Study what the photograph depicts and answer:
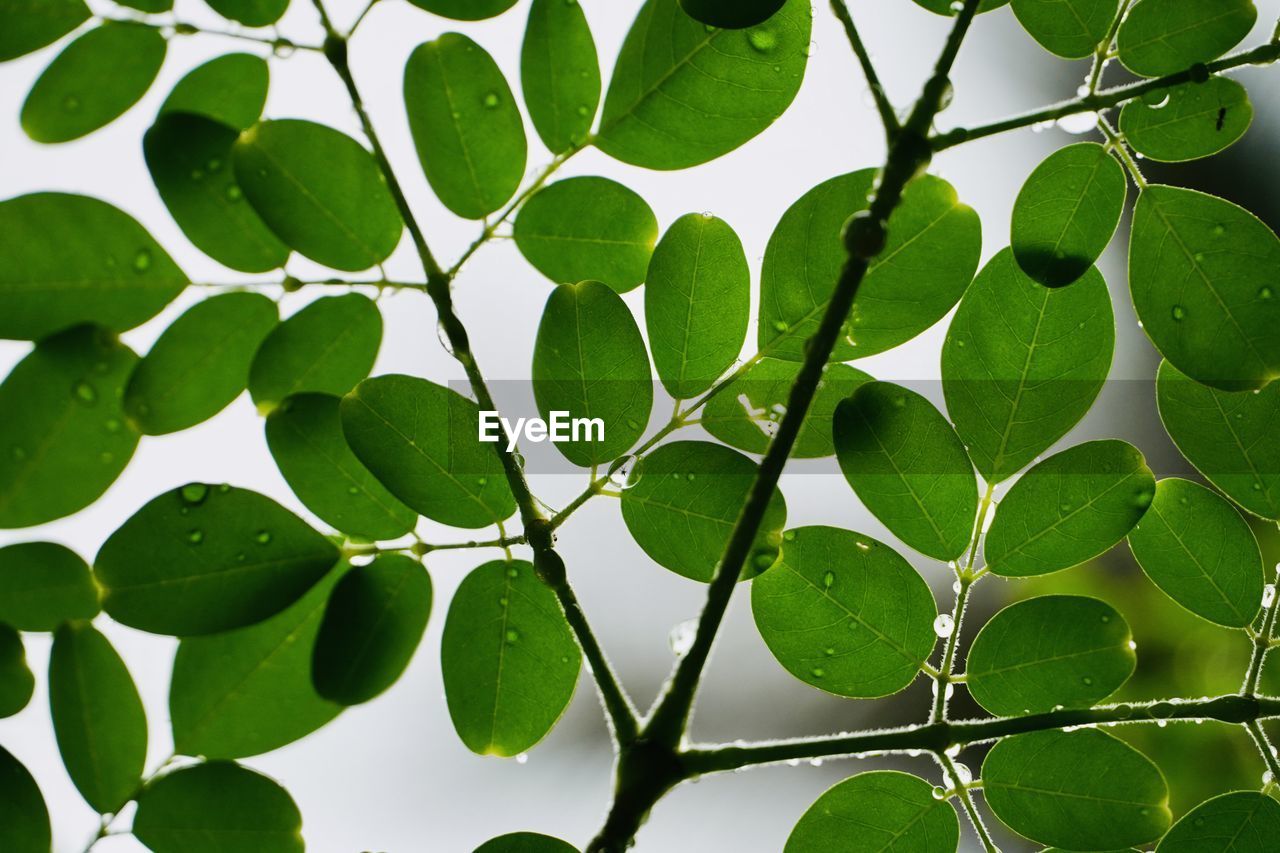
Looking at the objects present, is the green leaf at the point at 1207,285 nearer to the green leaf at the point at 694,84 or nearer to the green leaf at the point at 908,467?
the green leaf at the point at 908,467

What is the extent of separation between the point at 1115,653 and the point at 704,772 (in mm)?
365

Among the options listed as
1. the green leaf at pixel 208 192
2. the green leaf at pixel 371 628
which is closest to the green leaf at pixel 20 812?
the green leaf at pixel 371 628

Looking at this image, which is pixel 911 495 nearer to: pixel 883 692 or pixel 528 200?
pixel 883 692

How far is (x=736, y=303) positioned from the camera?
34.9 inches

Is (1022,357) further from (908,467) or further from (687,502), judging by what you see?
(687,502)

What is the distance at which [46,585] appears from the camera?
2.84ft

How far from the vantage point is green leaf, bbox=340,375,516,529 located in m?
0.84

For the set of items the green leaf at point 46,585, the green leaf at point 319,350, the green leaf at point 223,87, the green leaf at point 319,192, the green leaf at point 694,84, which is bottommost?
the green leaf at point 46,585

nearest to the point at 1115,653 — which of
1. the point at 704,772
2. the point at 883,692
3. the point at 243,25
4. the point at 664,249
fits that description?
the point at 883,692

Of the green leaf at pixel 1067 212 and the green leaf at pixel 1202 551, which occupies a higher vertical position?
the green leaf at pixel 1067 212

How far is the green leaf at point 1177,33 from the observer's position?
82cm

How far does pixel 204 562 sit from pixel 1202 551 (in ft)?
2.91

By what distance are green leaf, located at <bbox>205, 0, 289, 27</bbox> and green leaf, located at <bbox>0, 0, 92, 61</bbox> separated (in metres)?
0.14

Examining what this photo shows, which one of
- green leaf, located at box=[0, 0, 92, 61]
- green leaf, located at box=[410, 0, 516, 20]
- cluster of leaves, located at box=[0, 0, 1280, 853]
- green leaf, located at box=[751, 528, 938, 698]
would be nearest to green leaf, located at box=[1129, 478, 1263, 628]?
cluster of leaves, located at box=[0, 0, 1280, 853]
